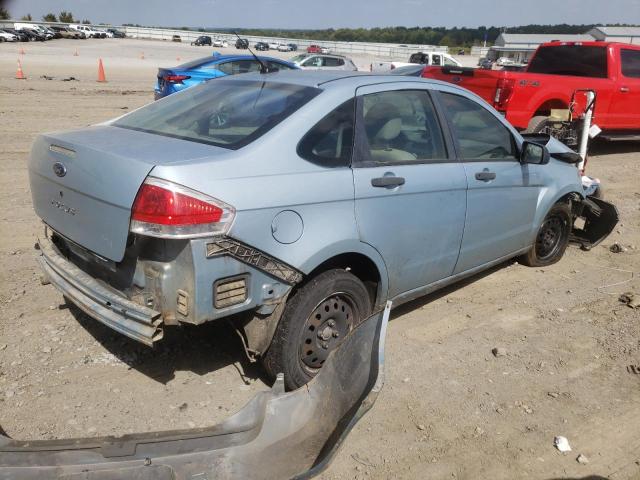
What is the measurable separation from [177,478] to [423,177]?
92.6 inches

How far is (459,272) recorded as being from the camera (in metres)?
4.49

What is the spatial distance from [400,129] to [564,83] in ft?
25.4

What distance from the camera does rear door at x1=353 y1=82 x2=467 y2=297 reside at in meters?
3.53

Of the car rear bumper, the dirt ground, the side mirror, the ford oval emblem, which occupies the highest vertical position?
the ford oval emblem

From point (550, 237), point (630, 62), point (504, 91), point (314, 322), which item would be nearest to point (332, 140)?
point (314, 322)

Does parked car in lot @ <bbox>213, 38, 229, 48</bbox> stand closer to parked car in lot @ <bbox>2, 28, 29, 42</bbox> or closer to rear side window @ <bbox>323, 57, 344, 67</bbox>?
parked car in lot @ <bbox>2, 28, 29, 42</bbox>

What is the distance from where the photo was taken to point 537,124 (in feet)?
31.7

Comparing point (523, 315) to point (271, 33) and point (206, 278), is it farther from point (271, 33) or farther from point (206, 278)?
point (271, 33)

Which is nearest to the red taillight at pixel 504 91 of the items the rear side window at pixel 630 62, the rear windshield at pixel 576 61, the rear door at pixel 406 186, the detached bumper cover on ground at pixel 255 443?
the rear windshield at pixel 576 61

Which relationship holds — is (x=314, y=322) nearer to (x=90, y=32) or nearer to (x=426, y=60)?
(x=426, y=60)

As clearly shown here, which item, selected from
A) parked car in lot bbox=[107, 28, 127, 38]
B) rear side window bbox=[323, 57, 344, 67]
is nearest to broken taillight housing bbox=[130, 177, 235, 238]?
rear side window bbox=[323, 57, 344, 67]

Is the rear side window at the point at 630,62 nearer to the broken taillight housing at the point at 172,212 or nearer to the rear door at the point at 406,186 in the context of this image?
the rear door at the point at 406,186

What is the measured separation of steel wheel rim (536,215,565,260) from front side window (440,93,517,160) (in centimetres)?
119

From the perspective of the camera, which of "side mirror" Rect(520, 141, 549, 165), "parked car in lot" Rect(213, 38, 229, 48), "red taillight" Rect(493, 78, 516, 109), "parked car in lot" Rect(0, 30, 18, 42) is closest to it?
"side mirror" Rect(520, 141, 549, 165)
